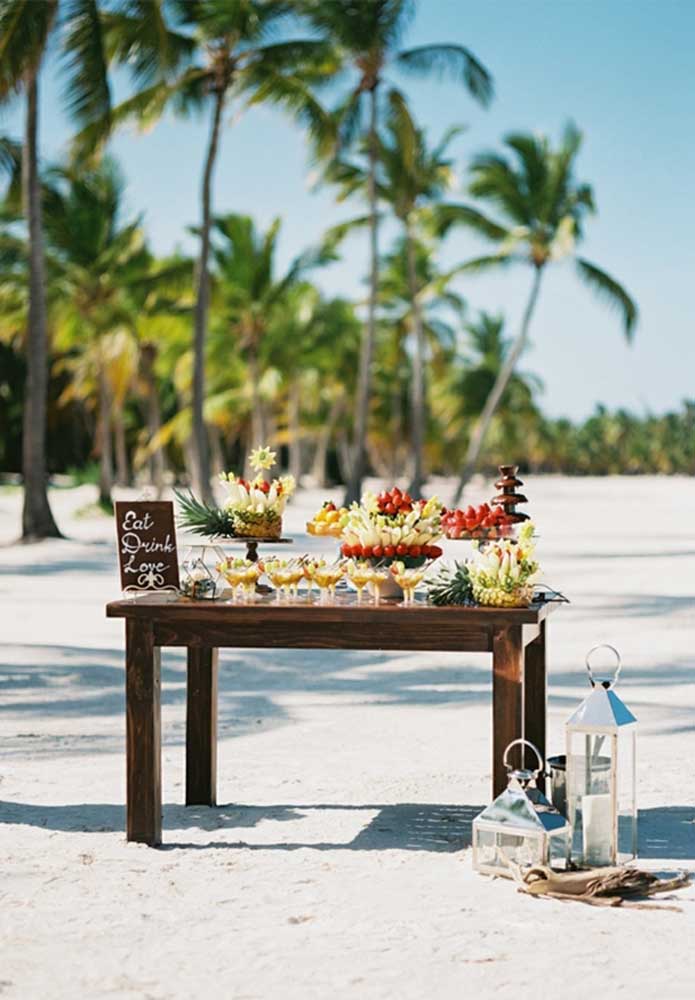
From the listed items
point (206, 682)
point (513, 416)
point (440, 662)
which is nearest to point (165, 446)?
point (513, 416)

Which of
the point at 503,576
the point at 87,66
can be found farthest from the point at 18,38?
the point at 503,576

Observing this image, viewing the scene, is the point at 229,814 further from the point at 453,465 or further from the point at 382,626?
the point at 453,465

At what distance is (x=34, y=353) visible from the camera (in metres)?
21.9

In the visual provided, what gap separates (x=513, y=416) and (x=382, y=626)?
68772 mm

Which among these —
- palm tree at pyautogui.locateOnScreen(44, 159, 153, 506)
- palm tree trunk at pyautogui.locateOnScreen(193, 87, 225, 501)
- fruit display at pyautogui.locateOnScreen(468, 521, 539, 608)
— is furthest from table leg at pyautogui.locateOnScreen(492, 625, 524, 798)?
palm tree at pyautogui.locateOnScreen(44, 159, 153, 506)

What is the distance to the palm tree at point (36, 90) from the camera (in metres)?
19.4

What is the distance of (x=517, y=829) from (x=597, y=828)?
297 mm

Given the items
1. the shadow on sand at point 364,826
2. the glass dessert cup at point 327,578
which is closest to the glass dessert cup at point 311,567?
the glass dessert cup at point 327,578

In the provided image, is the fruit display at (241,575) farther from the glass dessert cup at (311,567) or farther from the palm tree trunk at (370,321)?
the palm tree trunk at (370,321)

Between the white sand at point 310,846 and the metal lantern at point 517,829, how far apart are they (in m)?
0.10

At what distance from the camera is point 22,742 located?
6871mm

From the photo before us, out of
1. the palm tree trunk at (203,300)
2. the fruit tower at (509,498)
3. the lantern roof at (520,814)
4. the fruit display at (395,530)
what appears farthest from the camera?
the palm tree trunk at (203,300)

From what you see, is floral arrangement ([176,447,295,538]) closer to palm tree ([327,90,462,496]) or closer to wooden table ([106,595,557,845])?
wooden table ([106,595,557,845])

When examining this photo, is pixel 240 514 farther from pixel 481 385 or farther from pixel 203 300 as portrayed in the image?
pixel 481 385
